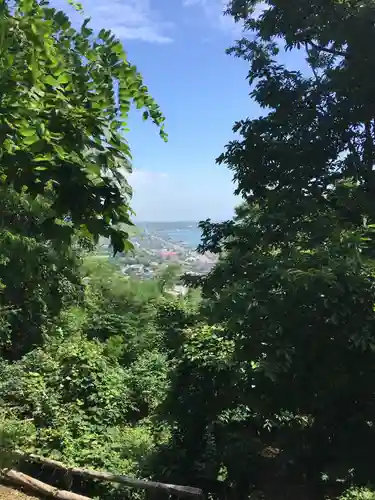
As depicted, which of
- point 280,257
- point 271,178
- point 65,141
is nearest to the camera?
point 65,141

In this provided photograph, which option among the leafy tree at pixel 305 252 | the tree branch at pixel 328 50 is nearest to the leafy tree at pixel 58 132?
the leafy tree at pixel 305 252

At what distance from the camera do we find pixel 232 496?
217 inches

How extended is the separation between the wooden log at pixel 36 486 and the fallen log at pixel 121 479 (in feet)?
1.37

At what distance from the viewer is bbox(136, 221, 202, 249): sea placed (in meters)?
6.20

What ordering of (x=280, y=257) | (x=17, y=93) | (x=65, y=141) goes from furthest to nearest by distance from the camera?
(x=280, y=257) → (x=65, y=141) → (x=17, y=93)

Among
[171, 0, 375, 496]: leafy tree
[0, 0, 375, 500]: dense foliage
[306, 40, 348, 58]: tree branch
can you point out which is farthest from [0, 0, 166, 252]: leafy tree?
[306, 40, 348, 58]: tree branch

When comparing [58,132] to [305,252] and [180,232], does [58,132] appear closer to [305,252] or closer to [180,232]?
[305,252]

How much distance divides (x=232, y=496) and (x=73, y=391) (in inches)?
154

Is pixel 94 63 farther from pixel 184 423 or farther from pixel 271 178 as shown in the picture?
pixel 184 423

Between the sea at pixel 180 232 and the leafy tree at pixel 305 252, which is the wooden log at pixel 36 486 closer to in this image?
the leafy tree at pixel 305 252

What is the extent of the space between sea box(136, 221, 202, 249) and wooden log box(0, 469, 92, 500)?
3.06m

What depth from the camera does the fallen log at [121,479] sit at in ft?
17.1

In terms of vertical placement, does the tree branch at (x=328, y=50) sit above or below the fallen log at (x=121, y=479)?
above

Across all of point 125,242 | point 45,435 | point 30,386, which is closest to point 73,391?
point 30,386
